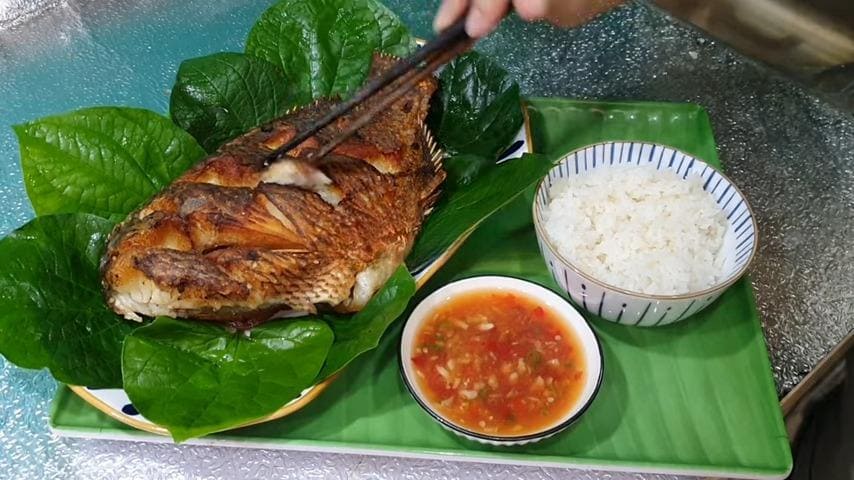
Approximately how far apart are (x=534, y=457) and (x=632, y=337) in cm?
41

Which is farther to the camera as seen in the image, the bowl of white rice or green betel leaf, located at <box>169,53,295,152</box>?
green betel leaf, located at <box>169,53,295,152</box>

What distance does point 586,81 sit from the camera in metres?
2.52

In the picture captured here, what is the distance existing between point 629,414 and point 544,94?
1189 mm

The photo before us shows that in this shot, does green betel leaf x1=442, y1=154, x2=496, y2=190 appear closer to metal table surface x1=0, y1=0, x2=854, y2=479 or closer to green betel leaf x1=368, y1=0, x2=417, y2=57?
green betel leaf x1=368, y1=0, x2=417, y2=57

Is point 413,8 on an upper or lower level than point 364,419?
upper

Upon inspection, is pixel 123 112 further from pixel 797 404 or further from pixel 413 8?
pixel 797 404

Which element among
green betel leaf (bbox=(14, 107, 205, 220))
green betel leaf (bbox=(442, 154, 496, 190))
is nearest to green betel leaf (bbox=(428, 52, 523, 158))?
green betel leaf (bbox=(442, 154, 496, 190))

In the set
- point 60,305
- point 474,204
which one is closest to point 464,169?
point 474,204

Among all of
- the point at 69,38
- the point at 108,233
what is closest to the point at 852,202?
the point at 108,233

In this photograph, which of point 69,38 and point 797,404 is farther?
point 69,38

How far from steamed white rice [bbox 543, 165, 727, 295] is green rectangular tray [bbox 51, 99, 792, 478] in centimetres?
13

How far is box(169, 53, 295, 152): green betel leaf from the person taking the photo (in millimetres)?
2033

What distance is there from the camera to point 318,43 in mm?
2201

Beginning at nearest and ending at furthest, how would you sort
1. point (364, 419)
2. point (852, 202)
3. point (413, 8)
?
1. point (364, 419)
2. point (852, 202)
3. point (413, 8)
